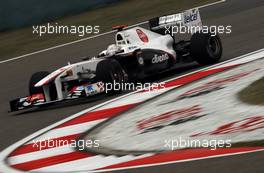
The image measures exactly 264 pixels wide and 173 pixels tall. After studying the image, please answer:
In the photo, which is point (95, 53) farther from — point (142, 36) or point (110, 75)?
point (110, 75)

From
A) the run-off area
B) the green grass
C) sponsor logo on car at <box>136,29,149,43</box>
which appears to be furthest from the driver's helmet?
the green grass

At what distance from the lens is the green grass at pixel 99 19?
57.0 feet

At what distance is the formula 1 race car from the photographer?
1091cm

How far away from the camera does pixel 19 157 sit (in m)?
8.08

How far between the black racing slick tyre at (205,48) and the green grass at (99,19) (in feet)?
18.7

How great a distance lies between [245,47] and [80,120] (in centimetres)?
448

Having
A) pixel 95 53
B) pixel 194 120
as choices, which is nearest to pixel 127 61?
pixel 194 120

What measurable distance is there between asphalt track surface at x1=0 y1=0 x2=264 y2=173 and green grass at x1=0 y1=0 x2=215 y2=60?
0.74 meters

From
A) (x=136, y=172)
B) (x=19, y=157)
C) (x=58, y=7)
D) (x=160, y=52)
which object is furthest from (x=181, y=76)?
(x=58, y=7)

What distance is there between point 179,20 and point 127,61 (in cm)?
137

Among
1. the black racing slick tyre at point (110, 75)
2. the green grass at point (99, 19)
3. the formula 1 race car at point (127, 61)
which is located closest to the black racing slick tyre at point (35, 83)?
the formula 1 race car at point (127, 61)

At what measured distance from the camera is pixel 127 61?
1149cm

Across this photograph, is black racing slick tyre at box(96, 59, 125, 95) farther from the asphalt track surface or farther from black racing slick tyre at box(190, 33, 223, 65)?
black racing slick tyre at box(190, 33, 223, 65)

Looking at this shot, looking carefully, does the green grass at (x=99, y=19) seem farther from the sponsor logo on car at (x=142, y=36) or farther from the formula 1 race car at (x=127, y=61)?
the sponsor logo on car at (x=142, y=36)
